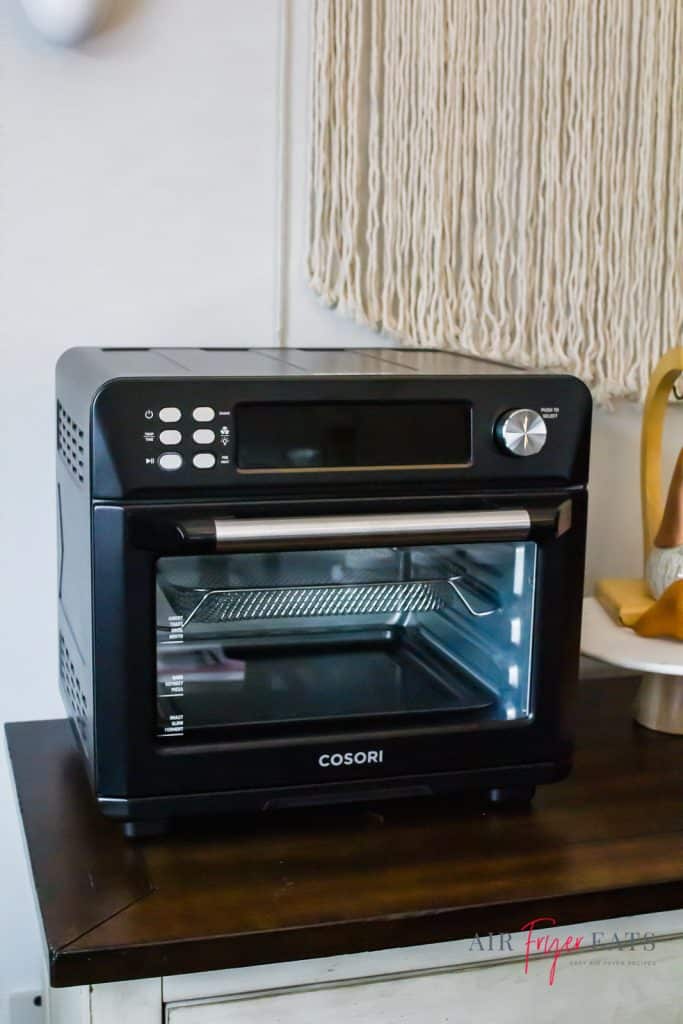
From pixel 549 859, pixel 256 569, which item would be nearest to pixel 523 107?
pixel 256 569

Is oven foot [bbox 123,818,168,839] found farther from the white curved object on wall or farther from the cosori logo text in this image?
the white curved object on wall

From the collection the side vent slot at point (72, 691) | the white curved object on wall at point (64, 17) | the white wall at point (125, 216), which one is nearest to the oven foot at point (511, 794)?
the side vent slot at point (72, 691)

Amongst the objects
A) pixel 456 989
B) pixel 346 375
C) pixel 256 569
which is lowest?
pixel 456 989

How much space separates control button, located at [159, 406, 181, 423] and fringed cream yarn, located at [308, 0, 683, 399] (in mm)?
512

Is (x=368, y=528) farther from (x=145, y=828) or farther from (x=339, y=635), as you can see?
(x=145, y=828)

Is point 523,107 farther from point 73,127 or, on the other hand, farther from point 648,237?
point 73,127

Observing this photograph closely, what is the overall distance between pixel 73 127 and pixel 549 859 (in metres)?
0.90

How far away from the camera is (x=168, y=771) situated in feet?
3.34

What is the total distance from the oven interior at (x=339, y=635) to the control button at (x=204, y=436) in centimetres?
11

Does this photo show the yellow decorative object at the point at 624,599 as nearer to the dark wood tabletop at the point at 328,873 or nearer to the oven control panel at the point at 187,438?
the dark wood tabletop at the point at 328,873

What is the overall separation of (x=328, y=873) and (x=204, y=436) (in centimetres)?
38

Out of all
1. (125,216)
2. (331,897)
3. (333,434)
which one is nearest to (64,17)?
(125,216)

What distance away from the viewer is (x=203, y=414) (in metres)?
0.97

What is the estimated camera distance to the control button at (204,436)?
97 cm
